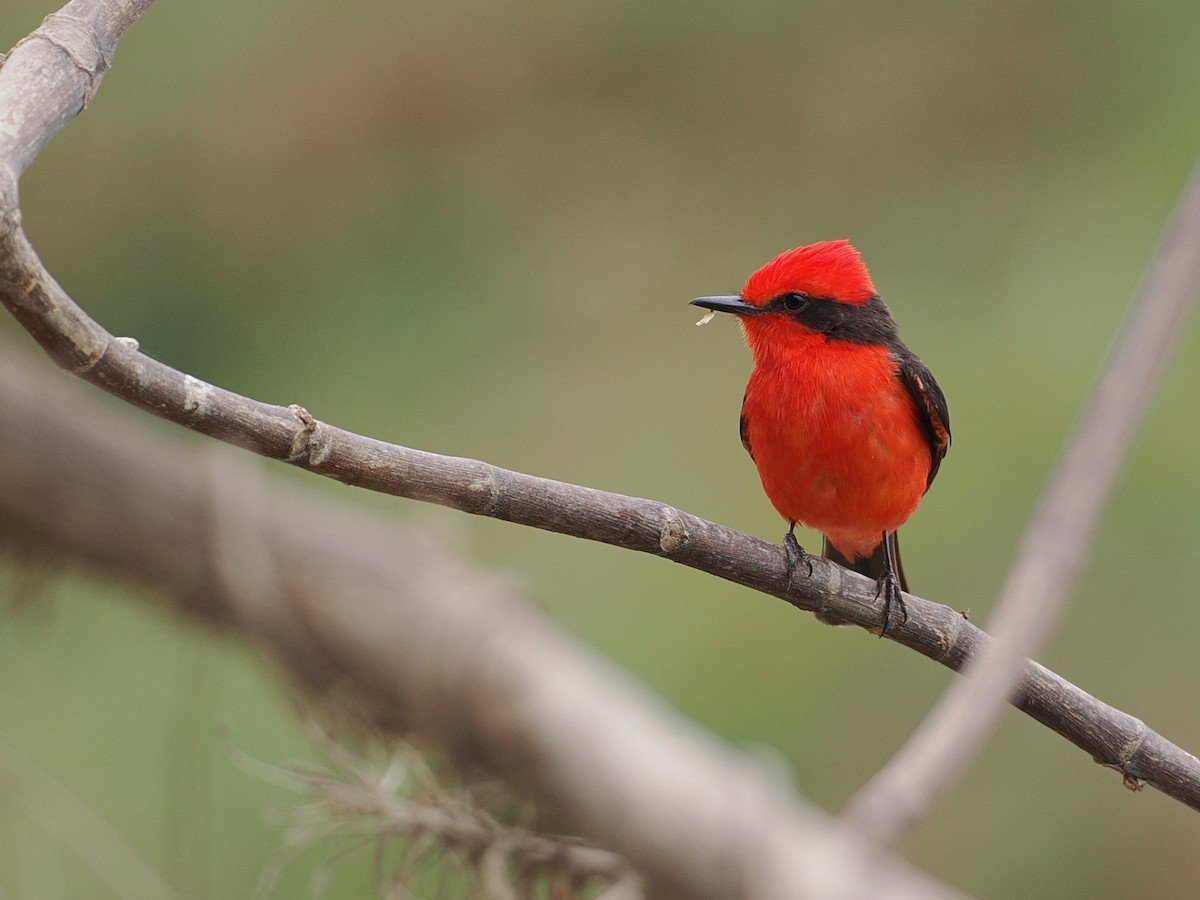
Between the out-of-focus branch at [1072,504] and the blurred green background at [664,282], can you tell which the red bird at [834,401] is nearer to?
the blurred green background at [664,282]

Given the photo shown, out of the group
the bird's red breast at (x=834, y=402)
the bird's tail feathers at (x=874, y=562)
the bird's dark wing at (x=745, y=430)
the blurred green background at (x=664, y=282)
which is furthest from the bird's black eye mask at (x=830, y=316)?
the blurred green background at (x=664, y=282)

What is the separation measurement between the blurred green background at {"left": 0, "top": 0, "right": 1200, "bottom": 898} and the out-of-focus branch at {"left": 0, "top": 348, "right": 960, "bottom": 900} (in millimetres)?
817

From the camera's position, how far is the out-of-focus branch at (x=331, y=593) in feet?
6.73

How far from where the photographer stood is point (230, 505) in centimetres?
244

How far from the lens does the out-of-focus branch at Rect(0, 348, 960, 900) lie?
6.73 ft

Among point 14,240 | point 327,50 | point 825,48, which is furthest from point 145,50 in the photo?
point 14,240

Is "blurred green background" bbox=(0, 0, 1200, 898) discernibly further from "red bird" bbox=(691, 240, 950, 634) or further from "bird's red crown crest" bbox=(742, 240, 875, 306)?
"bird's red crown crest" bbox=(742, 240, 875, 306)

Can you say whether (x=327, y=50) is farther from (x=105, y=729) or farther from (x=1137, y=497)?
(x=1137, y=497)

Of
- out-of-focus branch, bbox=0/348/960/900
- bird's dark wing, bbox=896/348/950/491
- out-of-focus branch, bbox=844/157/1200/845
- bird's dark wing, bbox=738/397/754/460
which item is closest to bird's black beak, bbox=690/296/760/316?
bird's dark wing, bbox=738/397/754/460

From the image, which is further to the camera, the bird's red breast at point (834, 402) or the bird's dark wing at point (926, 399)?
the bird's dark wing at point (926, 399)

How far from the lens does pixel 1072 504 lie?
520mm

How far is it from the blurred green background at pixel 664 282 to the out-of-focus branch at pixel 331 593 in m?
0.82

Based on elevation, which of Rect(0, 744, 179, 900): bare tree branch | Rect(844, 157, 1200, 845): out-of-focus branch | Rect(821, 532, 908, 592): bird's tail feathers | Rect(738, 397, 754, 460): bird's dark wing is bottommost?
Rect(0, 744, 179, 900): bare tree branch

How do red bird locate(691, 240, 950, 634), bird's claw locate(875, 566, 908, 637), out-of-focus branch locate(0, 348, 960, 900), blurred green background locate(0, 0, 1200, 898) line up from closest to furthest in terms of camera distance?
bird's claw locate(875, 566, 908, 637) < out-of-focus branch locate(0, 348, 960, 900) < red bird locate(691, 240, 950, 634) < blurred green background locate(0, 0, 1200, 898)
